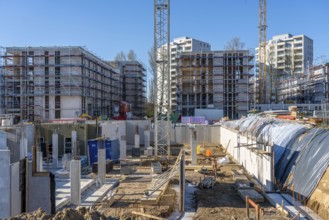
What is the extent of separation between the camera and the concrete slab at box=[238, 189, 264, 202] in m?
11.2

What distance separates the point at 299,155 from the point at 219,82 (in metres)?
42.7

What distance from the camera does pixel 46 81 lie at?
151 feet

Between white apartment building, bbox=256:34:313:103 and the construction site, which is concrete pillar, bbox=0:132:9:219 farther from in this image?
white apartment building, bbox=256:34:313:103

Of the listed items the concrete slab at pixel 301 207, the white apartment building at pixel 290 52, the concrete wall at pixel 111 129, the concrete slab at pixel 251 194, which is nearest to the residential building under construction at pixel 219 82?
the concrete wall at pixel 111 129

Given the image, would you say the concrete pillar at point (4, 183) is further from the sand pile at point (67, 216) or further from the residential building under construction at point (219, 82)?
the residential building under construction at point (219, 82)

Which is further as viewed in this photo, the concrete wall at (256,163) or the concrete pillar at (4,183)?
the concrete wall at (256,163)

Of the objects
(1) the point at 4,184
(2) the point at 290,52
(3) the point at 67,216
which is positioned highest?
(2) the point at 290,52

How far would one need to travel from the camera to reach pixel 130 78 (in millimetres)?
69000

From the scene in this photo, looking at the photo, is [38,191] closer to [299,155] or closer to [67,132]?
[299,155]

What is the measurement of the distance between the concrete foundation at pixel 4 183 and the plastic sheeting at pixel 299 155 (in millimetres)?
8200

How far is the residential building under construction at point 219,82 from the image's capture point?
54.3m

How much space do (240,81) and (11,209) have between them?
1915 inches

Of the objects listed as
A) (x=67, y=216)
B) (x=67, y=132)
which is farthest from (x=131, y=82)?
(x=67, y=216)

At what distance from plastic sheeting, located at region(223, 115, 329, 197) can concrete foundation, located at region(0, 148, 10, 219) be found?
8200 millimetres
